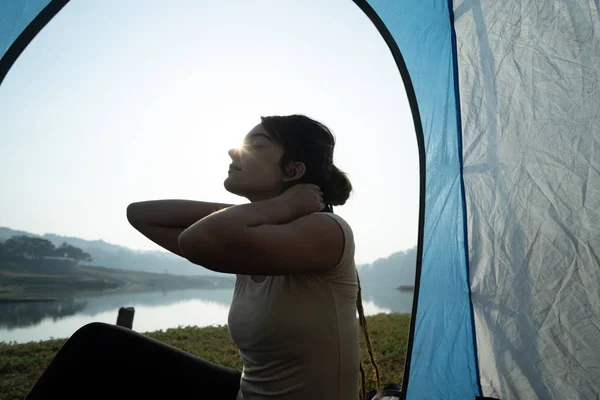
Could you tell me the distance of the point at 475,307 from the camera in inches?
72.6

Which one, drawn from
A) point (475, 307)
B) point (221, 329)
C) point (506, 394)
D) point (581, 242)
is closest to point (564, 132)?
point (581, 242)

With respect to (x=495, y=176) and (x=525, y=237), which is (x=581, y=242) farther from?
(x=495, y=176)

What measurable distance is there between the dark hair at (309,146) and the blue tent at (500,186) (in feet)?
2.34

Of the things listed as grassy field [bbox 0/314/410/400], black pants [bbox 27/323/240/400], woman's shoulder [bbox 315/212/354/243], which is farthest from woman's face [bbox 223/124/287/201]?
grassy field [bbox 0/314/410/400]

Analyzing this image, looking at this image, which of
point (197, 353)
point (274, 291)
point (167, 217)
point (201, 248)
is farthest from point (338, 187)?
point (197, 353)

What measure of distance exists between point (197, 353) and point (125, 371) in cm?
369

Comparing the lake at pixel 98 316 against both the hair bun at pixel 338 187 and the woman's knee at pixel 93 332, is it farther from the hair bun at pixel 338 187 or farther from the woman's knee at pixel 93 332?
the hair bun at pixel 338 187

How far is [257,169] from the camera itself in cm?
135

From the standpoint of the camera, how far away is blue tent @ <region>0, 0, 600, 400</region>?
1.30 meters

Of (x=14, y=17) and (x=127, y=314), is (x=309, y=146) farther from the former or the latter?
(x=127, y=314)

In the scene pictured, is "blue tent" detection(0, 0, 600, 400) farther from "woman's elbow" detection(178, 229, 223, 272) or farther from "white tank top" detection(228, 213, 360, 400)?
"woman's elbow" detection(178, 229, 223, 272)

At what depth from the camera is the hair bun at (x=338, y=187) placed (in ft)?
4.71

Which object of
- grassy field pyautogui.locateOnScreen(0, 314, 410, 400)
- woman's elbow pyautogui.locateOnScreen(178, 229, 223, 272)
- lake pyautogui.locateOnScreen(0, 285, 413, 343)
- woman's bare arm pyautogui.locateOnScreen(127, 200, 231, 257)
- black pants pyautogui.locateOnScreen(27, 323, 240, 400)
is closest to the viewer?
woman's elbow pyautogui.locateOnScreen(178, 229, 223, 272)

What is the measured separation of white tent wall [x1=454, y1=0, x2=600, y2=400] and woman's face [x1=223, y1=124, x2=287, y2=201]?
908mm
